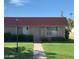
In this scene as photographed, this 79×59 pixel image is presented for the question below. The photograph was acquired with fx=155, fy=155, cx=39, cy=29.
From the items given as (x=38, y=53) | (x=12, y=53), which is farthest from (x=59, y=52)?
(x=12, y=53)

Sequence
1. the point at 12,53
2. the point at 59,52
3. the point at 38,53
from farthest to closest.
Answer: the point at 59,52 → the point at 38,53 → the point at 12,53

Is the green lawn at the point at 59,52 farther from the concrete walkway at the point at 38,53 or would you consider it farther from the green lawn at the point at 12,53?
the green lawn at the point at 12,53

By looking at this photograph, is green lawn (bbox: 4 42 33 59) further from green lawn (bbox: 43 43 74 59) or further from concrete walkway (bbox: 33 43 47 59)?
green lawn (bbox: 43 43 74 59)

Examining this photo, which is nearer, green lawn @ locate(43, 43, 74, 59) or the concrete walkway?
the concrete walkway

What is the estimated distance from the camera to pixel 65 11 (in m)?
1.71

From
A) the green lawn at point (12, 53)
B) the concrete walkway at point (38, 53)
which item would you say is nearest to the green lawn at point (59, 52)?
the concrete walkway at point (38, 53)

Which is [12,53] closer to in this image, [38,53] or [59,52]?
[38,53]

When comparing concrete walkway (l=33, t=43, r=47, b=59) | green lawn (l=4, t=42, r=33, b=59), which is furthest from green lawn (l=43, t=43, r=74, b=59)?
green lawn (l=4, t=42, r=33, b=59)

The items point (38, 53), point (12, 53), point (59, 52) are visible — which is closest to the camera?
point (12, 53)

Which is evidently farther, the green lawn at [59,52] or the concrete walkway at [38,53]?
the green lawn at [59,52]

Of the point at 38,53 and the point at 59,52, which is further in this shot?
the point at 59,52

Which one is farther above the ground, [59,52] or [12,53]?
[12,53]
